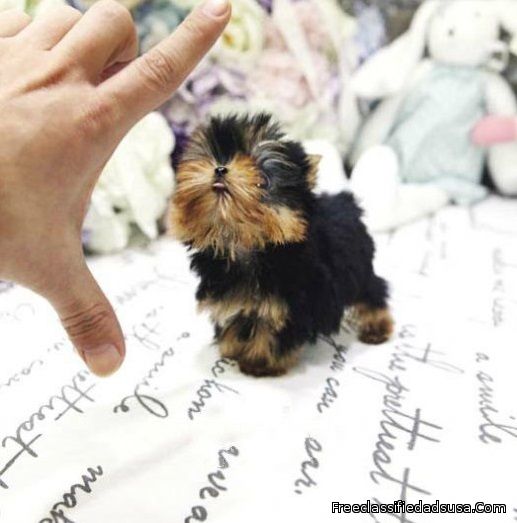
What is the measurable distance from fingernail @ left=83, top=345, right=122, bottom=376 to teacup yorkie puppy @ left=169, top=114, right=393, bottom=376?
0.19 m

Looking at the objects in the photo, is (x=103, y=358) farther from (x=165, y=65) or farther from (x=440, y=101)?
(x=440, y=101)

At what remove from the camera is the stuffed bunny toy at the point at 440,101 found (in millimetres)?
1395

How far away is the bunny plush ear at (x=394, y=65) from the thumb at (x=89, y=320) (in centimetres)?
106

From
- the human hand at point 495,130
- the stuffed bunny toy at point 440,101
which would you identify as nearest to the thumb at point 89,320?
the stuffed bunny toy at point 440,101

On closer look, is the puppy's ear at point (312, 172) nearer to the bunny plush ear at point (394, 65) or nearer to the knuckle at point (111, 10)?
the knuckle at point (111, 10)

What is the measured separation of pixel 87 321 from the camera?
0.55m

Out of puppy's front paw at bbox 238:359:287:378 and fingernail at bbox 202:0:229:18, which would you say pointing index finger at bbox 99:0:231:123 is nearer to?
fingernail at bbox 202:0:229:18

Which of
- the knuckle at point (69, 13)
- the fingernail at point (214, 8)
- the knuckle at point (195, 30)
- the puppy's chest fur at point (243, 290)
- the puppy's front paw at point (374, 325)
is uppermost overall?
the fingernail at point (214, 8)

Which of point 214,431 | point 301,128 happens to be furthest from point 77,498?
point 301,128

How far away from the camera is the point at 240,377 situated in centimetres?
77

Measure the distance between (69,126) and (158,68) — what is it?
0.32 ft

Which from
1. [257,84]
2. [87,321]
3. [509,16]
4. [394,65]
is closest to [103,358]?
[87,321]

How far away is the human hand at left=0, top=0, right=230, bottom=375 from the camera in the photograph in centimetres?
48

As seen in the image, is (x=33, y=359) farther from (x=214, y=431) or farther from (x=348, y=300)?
(x=348, y=300)
